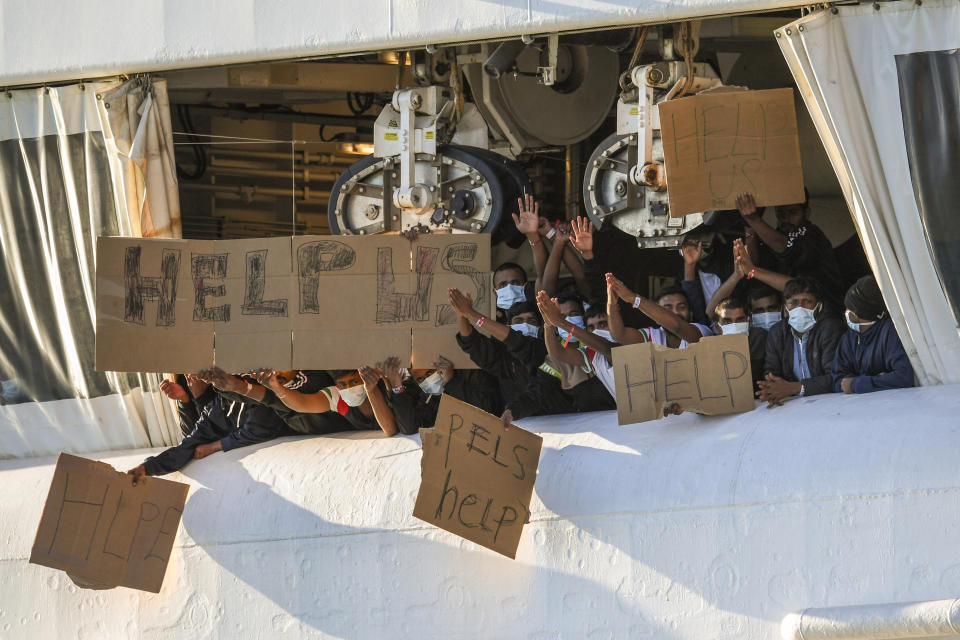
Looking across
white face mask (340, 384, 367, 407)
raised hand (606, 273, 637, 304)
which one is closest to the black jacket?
raised hand (606, 273, 637, 304)

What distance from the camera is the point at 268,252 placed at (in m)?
6.82

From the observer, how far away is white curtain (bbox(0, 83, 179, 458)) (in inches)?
292

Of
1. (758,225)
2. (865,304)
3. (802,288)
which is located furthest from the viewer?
(758,225)

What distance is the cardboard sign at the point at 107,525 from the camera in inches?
251

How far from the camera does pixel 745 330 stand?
6156mm

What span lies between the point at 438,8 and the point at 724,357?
230 centimetres

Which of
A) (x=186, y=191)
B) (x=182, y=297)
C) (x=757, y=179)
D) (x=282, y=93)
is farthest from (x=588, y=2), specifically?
(x=186, y=191)

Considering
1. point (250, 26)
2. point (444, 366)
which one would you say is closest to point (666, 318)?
point (444, 366)

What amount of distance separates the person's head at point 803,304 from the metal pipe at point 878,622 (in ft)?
4.37

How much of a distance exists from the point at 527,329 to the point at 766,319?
45.2 inches

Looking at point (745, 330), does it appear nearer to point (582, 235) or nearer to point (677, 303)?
point (677, 303)

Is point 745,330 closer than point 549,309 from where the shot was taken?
No

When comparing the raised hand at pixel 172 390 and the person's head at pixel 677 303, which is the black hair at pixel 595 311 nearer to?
the person's head at pixel 677 303

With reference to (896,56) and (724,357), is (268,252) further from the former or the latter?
(896,56)
